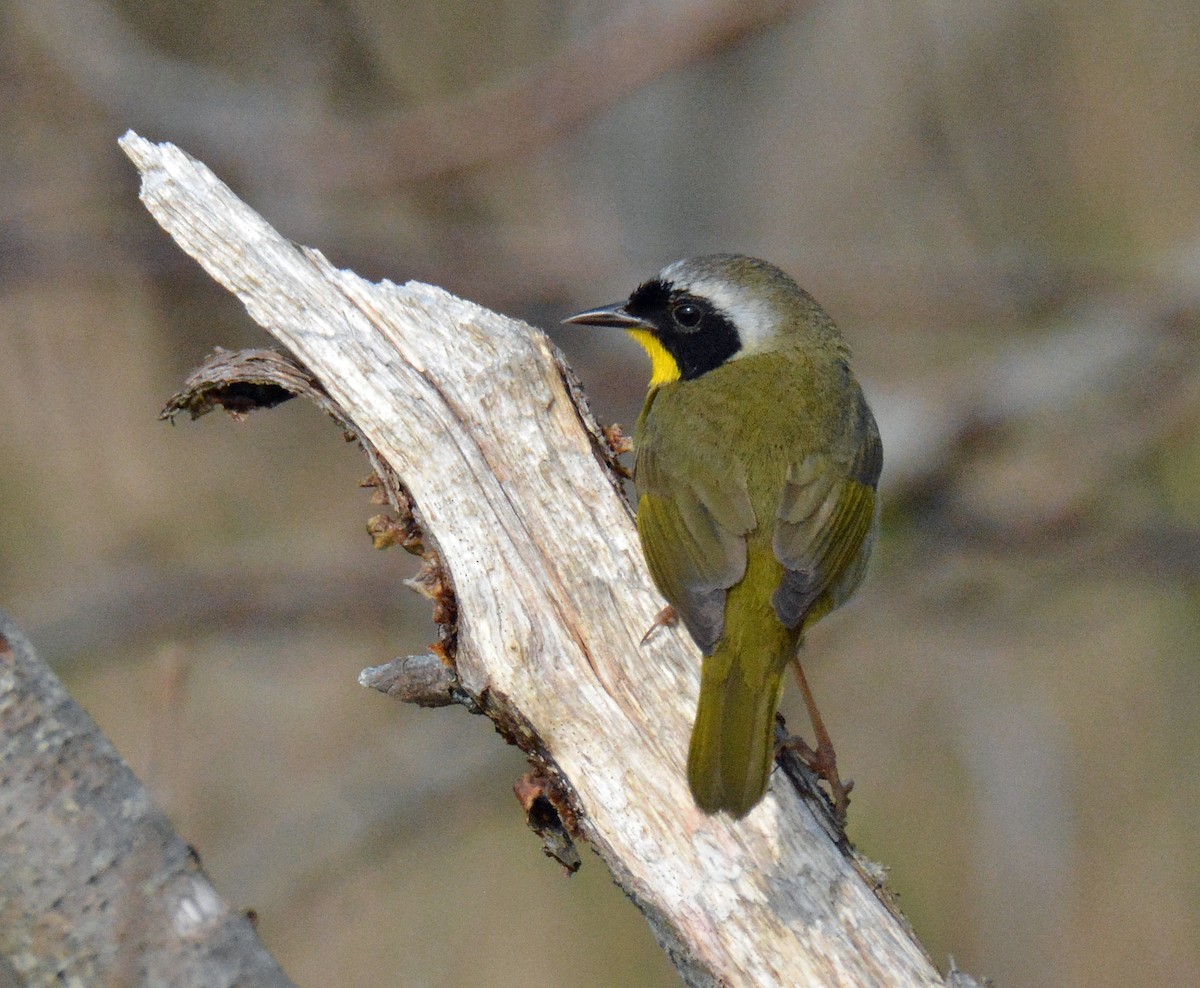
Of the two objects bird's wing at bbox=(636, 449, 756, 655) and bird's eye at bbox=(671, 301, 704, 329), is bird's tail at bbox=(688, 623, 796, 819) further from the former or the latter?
bird's eye at bbox=(671, 301, 704, 329)

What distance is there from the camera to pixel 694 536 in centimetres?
365

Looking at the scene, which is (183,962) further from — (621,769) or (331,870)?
(331,870)

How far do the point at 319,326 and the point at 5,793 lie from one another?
161 cm

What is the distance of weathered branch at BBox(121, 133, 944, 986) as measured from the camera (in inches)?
113

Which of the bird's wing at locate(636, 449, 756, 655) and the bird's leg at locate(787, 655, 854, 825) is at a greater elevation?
the bird's wing at locate(636, 449, 756, 655)

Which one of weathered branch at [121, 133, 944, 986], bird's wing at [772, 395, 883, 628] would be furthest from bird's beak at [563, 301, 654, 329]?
weathered branch at [121, 133, 944, 986]

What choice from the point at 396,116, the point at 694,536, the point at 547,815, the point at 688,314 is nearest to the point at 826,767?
the point at 694,536

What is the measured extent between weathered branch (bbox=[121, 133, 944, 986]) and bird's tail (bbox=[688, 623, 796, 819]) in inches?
4.2

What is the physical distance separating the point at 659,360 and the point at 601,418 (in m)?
3.14

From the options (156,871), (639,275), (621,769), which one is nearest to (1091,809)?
(639,275)

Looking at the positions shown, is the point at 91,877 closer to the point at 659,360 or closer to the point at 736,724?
the point at 736,724

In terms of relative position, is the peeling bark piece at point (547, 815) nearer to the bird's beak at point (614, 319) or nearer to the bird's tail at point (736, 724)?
the bird's tail at point (736, 724)

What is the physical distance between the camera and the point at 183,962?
206 centimetres

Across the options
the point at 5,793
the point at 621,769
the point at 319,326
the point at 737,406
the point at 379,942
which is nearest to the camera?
the point at 5,793
